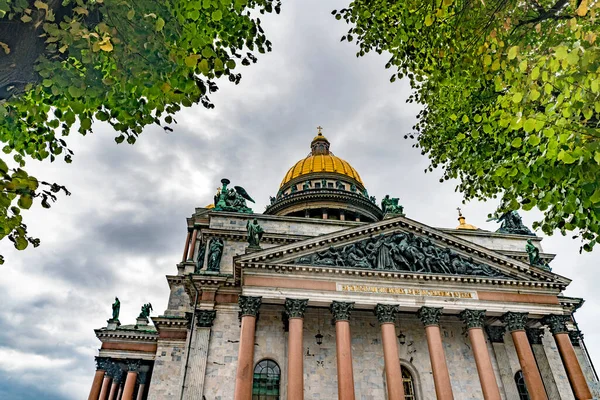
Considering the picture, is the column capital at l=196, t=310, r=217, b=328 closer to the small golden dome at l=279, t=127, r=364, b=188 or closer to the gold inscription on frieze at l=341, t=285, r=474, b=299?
the gold inscription on frieze at l=341, t=285, r=474, b=299

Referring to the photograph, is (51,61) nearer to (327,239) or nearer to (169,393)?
(327,239)

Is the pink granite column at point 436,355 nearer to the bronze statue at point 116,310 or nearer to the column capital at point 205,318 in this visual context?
the column capital at point 205,318

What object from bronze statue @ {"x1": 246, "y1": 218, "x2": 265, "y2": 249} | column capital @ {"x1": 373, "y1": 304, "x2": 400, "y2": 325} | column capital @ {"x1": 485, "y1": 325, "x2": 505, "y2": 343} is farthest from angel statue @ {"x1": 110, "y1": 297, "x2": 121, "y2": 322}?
column capital @ {"x1": 485, "y1": 325, "x2": 505, "y2": 343}

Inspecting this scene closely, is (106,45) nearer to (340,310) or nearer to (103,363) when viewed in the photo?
(340,310)

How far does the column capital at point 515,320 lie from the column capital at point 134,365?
2371 cm

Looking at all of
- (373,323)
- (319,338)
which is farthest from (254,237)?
(373,323)

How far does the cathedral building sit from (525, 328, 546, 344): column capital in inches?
3.3

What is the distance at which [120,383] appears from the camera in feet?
95.5

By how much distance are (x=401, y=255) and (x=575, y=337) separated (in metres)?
13.5

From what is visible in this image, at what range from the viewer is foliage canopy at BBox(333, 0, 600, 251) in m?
6.10

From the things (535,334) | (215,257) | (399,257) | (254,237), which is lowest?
(535,334)

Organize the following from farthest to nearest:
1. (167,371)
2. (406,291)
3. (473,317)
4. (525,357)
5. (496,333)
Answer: (167,371) < (496,333) < (406,291) < (473,317) < (525,357)

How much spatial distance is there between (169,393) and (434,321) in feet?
51.4

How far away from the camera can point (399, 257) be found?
2097cm
